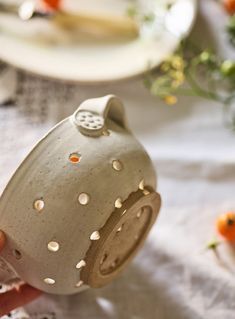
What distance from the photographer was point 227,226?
25.8 inches

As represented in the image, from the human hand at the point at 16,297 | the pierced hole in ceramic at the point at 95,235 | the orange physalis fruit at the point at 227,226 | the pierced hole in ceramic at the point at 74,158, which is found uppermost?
the pierced hole in ceramic at the point at 74,158

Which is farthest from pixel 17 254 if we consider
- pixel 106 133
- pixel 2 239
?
pixel 106 133

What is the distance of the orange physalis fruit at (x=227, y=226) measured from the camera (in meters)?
0.65

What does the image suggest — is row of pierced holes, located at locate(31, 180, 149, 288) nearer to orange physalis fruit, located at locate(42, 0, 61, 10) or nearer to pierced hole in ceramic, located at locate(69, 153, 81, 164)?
pierced hole in ceramic, located at locate(69, 153, 81, 164)

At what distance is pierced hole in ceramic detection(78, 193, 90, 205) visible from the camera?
19.4 inches

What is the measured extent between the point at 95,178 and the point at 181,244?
0.65 ft

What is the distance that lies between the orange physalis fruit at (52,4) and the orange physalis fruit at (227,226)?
1.19 ft

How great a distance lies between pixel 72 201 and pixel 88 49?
357 mm

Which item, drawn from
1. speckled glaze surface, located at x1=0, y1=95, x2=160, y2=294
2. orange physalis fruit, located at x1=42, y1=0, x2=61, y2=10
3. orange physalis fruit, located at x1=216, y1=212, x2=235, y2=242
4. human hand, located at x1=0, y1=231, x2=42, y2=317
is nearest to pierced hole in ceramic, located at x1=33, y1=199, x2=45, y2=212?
speckled glaze surface, located at x1=0, y1=95, x2=160, y2=294

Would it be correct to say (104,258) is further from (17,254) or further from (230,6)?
(230,6)

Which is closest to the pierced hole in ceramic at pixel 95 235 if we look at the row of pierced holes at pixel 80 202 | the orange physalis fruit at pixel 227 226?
the row of pierced holes at pixel 80 202

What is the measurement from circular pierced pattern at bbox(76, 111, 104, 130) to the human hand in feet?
0.52

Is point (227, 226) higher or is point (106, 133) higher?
point (106, 133)

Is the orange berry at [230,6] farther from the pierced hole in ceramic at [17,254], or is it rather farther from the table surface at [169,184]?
the pierced hole in ceramic at [17,254]
